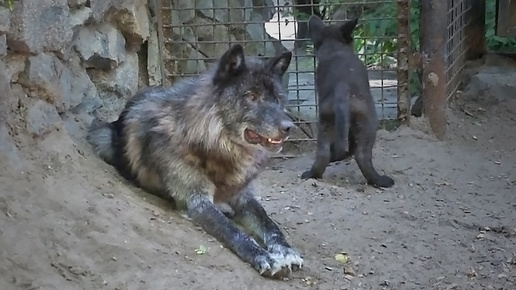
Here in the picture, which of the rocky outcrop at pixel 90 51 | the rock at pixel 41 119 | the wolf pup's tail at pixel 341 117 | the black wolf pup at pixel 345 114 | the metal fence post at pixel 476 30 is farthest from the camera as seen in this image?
the metal fence post at pixel 476 30

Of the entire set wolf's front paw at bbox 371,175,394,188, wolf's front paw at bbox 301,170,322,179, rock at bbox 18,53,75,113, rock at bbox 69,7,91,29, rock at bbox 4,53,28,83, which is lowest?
wolf's front paw at bbox 371,175,394,188

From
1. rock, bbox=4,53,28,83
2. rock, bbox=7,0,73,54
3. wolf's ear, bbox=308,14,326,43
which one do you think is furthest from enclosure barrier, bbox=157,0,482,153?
rock, bbox=4,53,28,83

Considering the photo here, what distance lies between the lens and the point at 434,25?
6.26 meters

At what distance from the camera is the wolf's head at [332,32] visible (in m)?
5.88

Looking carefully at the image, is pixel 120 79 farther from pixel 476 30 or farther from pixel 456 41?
pixel 476 30

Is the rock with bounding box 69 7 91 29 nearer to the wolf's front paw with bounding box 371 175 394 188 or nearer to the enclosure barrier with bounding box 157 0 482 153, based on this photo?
the enclosure barrier with bounding box 157 0 482 153

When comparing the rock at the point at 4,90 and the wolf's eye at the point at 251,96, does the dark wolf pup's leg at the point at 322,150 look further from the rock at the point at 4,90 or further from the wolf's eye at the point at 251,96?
the rock at the point at 4,90

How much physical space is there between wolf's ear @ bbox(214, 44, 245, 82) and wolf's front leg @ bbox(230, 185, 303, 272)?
706mm

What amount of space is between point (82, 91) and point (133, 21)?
88 cm

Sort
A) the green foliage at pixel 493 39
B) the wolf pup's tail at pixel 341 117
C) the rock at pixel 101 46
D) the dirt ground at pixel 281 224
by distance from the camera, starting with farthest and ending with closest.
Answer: the green foliage at pixel 493 39 → the wolf pup's tail at pixel 341 117 → the rock at pixel 101 46 → the dirt ground at pixel 281 224

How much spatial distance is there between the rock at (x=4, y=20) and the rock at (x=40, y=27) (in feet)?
0.21

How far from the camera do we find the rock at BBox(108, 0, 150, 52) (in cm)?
561

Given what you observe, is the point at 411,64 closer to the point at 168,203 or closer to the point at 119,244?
the point at 168,203

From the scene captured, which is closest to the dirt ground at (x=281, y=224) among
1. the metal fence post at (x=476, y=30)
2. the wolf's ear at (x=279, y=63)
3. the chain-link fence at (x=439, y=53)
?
the chain-link fence at (x=439, y=53)
